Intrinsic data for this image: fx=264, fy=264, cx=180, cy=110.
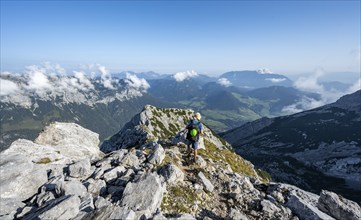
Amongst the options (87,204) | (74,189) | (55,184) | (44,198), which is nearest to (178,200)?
(87,204)

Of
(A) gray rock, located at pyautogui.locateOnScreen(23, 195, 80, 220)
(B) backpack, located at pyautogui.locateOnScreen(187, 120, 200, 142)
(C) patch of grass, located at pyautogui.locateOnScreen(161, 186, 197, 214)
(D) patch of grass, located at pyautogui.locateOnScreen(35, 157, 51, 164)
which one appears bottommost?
(D) patch of grass, located at pyautogui.locateOnScreen(35, 157, 51, 164)

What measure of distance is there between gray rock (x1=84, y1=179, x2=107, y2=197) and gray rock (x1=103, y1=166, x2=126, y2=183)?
49.9 inches

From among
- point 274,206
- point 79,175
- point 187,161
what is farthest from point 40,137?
point 274,206

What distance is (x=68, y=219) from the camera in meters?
18.7

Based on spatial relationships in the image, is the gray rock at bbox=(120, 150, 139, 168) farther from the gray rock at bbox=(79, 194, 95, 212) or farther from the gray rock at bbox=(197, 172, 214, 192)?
the gray rock at bbox=(79, 194, 95, 212)

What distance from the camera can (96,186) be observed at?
24.1 metres

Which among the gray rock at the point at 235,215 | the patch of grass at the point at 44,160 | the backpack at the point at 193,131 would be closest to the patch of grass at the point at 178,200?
the gray rock at the point at 235,215

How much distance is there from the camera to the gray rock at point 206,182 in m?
26.8

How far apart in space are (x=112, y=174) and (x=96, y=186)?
2611 millimetres

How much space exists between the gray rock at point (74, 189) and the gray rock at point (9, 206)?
4.54m

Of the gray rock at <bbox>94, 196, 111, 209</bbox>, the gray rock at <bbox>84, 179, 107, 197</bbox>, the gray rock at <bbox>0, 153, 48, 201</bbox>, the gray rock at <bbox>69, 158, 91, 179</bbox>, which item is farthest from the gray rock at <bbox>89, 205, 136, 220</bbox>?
the gray rock at <bbox>0, 153, 48, 201</bbox>

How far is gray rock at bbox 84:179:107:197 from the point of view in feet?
77.0

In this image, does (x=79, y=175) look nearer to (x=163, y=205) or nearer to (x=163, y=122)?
(x=163, y=205)

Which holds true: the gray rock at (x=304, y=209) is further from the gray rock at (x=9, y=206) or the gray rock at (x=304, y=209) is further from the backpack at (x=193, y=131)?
the gray rock at (x=9, y=206)
